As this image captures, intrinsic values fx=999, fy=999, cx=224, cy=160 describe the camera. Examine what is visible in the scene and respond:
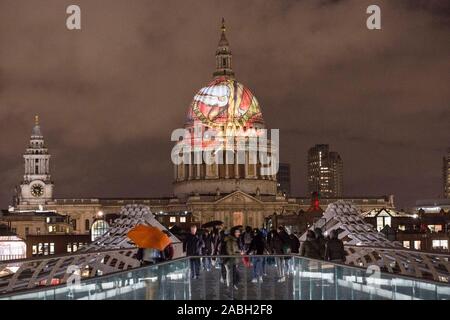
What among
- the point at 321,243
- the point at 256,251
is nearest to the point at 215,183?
the point at 256,251

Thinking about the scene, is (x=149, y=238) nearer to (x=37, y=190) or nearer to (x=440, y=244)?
(x=440, y=244)

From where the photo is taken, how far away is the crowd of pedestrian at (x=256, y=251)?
80.7ft

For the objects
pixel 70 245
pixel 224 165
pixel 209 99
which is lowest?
pixel 70 245

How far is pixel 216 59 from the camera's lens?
18512 centimetres

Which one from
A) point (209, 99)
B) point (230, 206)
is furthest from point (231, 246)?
point (209, 99)

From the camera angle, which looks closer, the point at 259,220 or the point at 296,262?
the point at 296,262

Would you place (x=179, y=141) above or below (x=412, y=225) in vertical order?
above

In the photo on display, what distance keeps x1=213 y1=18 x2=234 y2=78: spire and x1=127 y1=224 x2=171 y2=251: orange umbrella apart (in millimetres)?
152122

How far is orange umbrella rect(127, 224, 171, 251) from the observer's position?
30.0 metres

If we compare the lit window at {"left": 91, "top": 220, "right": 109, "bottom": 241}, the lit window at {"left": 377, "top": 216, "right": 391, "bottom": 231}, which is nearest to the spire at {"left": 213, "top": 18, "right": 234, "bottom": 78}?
the lit window at {"left": 91, "top": 220, "right": 109, "bottom": 241}

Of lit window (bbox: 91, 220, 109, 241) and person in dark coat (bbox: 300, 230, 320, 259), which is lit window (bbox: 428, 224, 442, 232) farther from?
person in dark coat (bbox: 300, 230, 320, 259)

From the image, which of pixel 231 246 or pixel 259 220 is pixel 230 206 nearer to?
pixel 259 220
